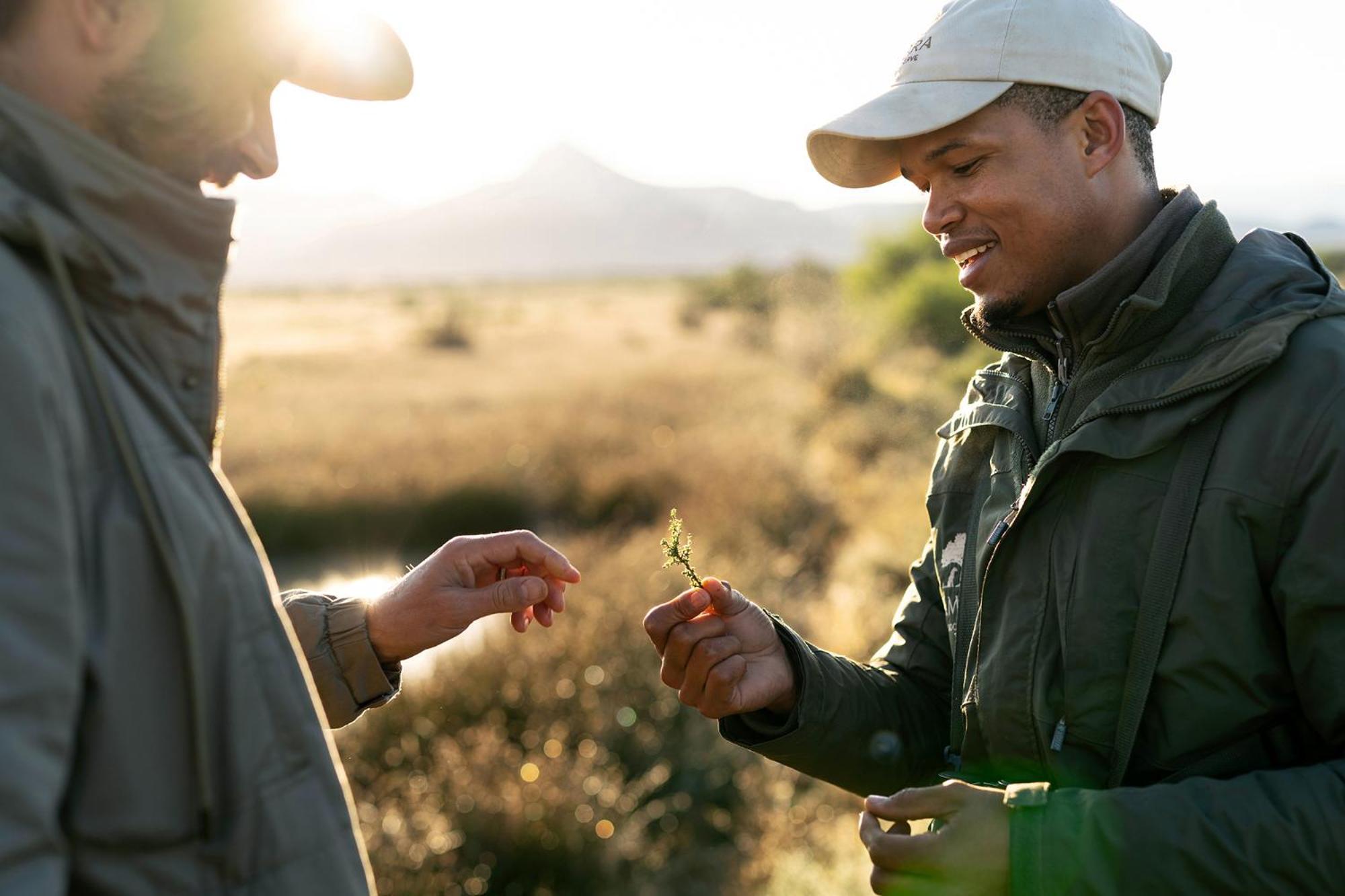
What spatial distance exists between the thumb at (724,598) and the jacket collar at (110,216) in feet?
4.56

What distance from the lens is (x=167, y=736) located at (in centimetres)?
134

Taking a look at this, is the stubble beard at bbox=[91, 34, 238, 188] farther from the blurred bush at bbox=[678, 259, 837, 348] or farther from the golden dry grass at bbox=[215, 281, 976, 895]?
the blurred bush at bbox=[678, 259, 837, 348]

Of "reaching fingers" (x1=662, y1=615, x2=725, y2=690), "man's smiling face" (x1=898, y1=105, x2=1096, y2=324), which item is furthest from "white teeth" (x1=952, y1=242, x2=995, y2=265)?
"reaching fingers" (x1=662, y1=615, x2=725, y2=690)

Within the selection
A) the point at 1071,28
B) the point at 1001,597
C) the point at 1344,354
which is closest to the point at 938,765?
the point at 1001,597

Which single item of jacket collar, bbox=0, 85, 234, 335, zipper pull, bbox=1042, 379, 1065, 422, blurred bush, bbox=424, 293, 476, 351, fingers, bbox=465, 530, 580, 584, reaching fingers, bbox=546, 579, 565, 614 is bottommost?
blurred bush, bbox=424, 293, 476, 351

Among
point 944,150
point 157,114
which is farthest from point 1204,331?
point 157,114

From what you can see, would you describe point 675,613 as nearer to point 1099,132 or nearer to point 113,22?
point 1099,132

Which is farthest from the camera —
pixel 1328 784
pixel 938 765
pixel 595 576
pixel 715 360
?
pixel 715 360

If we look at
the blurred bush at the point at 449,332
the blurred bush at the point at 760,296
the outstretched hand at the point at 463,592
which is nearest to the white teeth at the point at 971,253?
the outstretched hand at the point at 463,592

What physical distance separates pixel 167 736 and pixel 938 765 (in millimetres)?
2003

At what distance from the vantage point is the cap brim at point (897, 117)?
7.80 ft

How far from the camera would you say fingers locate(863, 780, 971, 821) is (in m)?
2.04

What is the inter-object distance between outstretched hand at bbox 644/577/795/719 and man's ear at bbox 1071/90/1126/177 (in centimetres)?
128

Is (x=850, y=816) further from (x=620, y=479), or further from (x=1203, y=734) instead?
(x=620, y=479)
